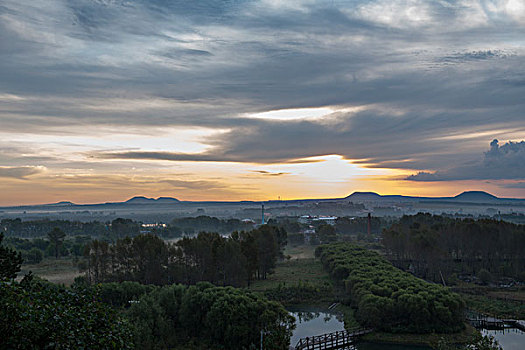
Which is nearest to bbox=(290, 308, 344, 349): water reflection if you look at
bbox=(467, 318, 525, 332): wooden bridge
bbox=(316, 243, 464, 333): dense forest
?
bbox=(316, 243, 464, 333): dense forest

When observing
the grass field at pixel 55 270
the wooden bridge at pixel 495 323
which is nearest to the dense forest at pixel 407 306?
the wooden bridge at pixel 495 323

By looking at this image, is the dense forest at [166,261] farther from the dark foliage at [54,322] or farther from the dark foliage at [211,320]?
the dark foliage at [54,322]

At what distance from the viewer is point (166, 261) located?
184 ft

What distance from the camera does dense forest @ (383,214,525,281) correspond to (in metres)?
67.6

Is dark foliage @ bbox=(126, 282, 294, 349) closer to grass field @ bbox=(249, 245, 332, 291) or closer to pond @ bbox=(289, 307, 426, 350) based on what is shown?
pond @ bbox=(289, 307, 426, 350)

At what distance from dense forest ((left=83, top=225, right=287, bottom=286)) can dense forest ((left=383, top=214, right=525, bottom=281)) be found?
3097cm

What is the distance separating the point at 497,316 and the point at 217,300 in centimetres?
3162

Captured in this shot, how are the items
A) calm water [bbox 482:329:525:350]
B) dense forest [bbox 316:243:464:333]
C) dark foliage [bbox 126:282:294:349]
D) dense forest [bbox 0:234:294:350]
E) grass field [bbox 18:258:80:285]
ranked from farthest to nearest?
grass field [bbox 18:258:80:285]
dense forest [bbox 316:243:464:333]
calm water [bbox 482:329:525:350]
dark foliage [bbox 126:282:294:349]
dense forest [bbox 0:234:294:350]

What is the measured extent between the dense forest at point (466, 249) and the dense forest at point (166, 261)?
31.0 metres

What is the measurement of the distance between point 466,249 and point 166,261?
5352cm

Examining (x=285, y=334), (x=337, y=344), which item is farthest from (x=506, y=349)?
(x=285, y=334)

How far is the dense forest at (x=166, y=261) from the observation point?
55625mm

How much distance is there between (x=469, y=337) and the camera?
38.2 metres

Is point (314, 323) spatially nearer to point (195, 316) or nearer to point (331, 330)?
point (331, 330)
